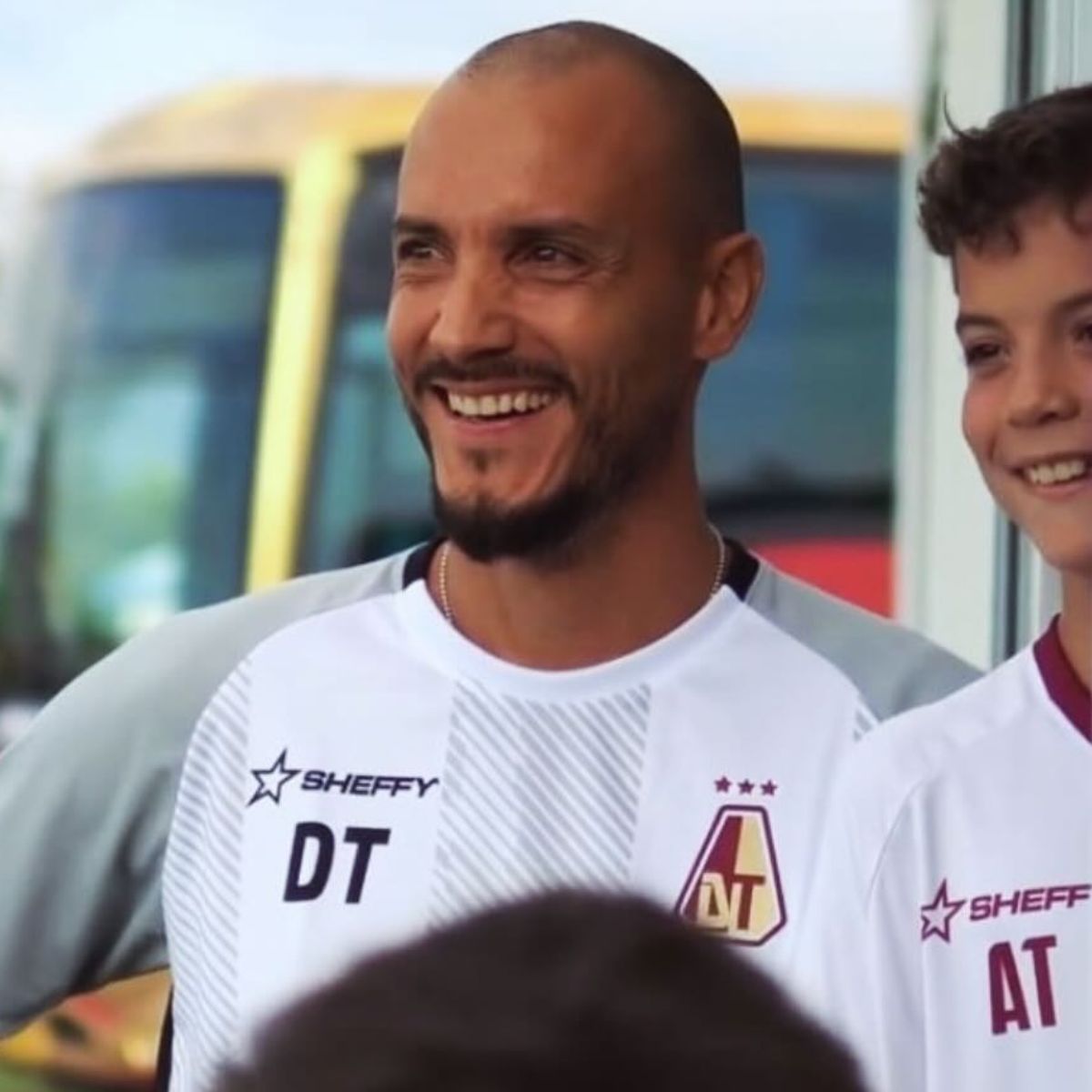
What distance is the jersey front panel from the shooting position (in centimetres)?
134

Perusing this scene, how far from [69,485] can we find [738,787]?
3.85m

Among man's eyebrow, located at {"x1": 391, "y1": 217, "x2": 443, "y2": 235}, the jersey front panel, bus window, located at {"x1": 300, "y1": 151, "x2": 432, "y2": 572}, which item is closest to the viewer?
the jersey front panel

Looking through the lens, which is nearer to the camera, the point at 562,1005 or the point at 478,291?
the point at 562,1005

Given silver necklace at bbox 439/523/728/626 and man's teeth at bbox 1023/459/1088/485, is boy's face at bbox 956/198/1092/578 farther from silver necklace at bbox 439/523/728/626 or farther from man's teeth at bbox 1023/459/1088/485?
silver necklace at bbox 439/523/728/626

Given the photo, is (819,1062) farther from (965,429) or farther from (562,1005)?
(965,429)

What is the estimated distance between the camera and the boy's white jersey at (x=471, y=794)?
1520 mm

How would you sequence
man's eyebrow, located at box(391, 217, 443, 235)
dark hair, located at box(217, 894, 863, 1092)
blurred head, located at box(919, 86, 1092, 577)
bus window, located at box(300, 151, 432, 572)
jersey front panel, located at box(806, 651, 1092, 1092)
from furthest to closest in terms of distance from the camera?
bus window, located at box(300, 151, 432, 572) → man's eyebrow, located at box(391, 217, 443, 235) → blurred head, located at box(919, 86, 1092, 577) → jersey front panel, located at box(806, 651, 1092, 1092) → dark hair, located at box(217, 894, 863, 1092)

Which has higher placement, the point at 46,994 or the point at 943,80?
the point at 943,80

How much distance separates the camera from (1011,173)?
4.94ft

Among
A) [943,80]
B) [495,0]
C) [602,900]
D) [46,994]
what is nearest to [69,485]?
[495,0]

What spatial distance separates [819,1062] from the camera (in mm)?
650

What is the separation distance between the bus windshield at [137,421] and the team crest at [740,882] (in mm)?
3587

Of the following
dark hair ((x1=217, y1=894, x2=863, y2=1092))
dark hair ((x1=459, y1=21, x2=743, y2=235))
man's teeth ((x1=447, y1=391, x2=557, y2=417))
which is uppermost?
dark hair ((x1=459, y1=21, x2=743, y2=235))

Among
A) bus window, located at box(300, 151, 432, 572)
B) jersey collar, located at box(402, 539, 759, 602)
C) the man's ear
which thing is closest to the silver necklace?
jersey collar, located at box(402, 539, 759, 602)
